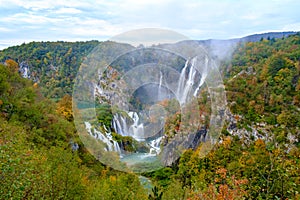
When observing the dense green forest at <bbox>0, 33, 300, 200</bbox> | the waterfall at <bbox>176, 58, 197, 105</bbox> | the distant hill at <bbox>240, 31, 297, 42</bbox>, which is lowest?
the dense green forest at <bbox>0, 33, 300, 200</bbox>

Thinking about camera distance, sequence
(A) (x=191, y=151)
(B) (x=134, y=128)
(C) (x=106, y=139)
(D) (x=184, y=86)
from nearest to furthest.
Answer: (B) (x=134, y=128), (C) (x=106, y=139), (D) (x=184, y=86), (A) (x=191, y=151)

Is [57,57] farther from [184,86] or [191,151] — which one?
[184,86]

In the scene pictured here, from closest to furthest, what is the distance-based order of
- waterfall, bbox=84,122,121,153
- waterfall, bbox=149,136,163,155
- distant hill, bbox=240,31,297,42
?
waterfall, bbox=149,136,163,155 → waterfall, bbox=84,122,121,153 → distant hill, bbox=240,31,297,42

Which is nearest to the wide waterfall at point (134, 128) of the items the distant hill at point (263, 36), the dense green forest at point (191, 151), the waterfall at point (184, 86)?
the waterfall at point (184, 86)

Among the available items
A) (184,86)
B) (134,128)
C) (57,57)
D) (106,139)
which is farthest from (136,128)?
(57,57)

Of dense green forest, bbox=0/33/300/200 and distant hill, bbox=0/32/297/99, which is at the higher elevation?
distant hill, bbox=0/32/297/99

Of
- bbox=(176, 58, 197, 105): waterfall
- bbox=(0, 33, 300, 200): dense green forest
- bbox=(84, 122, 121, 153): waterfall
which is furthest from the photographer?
bbox=(176, 58, 197, 105): waterfall

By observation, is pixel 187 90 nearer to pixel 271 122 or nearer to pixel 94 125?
pixel 94 125

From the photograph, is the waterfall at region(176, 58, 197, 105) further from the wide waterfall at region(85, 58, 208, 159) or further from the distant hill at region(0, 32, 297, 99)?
the distant hill at region(0, 32, 297, 99)

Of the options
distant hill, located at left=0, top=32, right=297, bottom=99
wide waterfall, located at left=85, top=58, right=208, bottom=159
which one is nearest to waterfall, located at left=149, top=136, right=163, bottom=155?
wide waterfall, located at left=85, top=58, right=208, bottom=159
